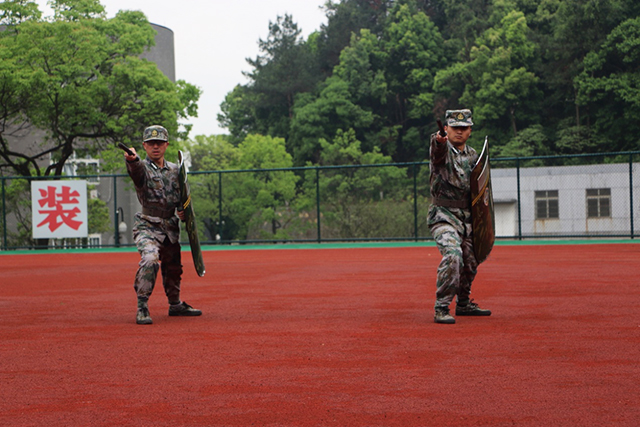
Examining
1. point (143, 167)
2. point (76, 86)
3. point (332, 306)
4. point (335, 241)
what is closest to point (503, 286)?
point (332, 306)

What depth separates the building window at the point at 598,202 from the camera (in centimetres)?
3781

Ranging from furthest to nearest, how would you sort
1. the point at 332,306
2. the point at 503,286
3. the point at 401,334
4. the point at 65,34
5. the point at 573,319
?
the point at 65,34, the point at 503,286, the point at 332,306, the point at 573,319, the point at 401,334

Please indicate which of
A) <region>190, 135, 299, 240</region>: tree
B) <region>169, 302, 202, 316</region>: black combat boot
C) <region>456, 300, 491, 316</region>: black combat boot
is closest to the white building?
<region>190, 135, 299, 240</region>: tree

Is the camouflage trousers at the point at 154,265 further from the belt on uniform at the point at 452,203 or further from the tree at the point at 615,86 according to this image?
the tree at the point at 615,86

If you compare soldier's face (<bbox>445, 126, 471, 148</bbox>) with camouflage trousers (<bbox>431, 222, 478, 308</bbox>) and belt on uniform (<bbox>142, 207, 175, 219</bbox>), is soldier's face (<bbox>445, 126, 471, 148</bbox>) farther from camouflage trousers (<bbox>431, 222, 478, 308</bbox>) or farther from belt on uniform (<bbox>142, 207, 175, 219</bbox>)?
belt on uniform (<bbox>142, 207, 175, 219</bbox>)

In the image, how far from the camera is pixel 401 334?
281 inches

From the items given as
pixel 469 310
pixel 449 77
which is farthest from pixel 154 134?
pixel 449 77

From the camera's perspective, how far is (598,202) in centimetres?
3869

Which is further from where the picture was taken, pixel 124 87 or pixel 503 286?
pixel 124 87

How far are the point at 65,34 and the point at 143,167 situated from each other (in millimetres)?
26562

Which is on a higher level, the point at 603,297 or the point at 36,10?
the point at 36,10

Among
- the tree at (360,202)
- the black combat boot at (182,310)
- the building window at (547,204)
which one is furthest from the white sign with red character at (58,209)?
the building window at (547,204)

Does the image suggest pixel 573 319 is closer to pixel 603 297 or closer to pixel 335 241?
pixel 603 297

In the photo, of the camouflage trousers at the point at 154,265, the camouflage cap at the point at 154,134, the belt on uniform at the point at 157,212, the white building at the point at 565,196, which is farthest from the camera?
the white building at the point at 565,196
